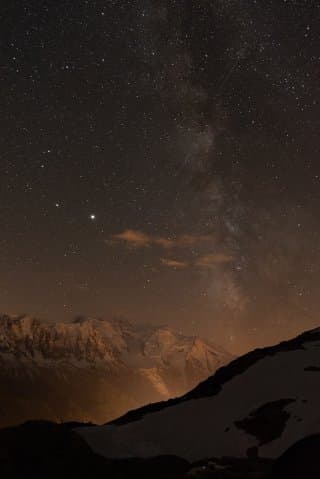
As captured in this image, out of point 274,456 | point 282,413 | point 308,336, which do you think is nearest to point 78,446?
point 274,456

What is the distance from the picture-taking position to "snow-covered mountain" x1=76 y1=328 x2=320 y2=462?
1703 inches

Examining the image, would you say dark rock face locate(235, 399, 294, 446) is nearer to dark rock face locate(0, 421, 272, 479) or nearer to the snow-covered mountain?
the snow-covered mountain

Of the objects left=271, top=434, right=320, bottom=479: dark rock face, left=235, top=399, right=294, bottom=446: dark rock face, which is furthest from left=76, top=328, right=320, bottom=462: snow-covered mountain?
left=271, top=434, right=320, bottom=479: dark rock face

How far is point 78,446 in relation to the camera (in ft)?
129

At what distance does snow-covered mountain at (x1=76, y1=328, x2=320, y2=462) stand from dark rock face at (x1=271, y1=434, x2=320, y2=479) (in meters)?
4.49

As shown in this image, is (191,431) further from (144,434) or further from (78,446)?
(78,446)

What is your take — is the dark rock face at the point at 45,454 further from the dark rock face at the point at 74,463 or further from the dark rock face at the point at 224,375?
the dark rock face at the point at 224,375

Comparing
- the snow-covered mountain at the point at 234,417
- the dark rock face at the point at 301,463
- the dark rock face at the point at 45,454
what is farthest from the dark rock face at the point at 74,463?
the snow-covered mountain at the point at 234,417

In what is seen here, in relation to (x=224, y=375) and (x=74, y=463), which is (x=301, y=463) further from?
(x=224, y=375)

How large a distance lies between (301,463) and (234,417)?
15178mm

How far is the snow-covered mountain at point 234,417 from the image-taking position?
4325 cm

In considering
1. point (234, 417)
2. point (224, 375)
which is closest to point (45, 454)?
point (234, 417)

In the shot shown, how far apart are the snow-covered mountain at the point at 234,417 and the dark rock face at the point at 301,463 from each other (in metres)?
4.49

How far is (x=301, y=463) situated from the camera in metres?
34.6
